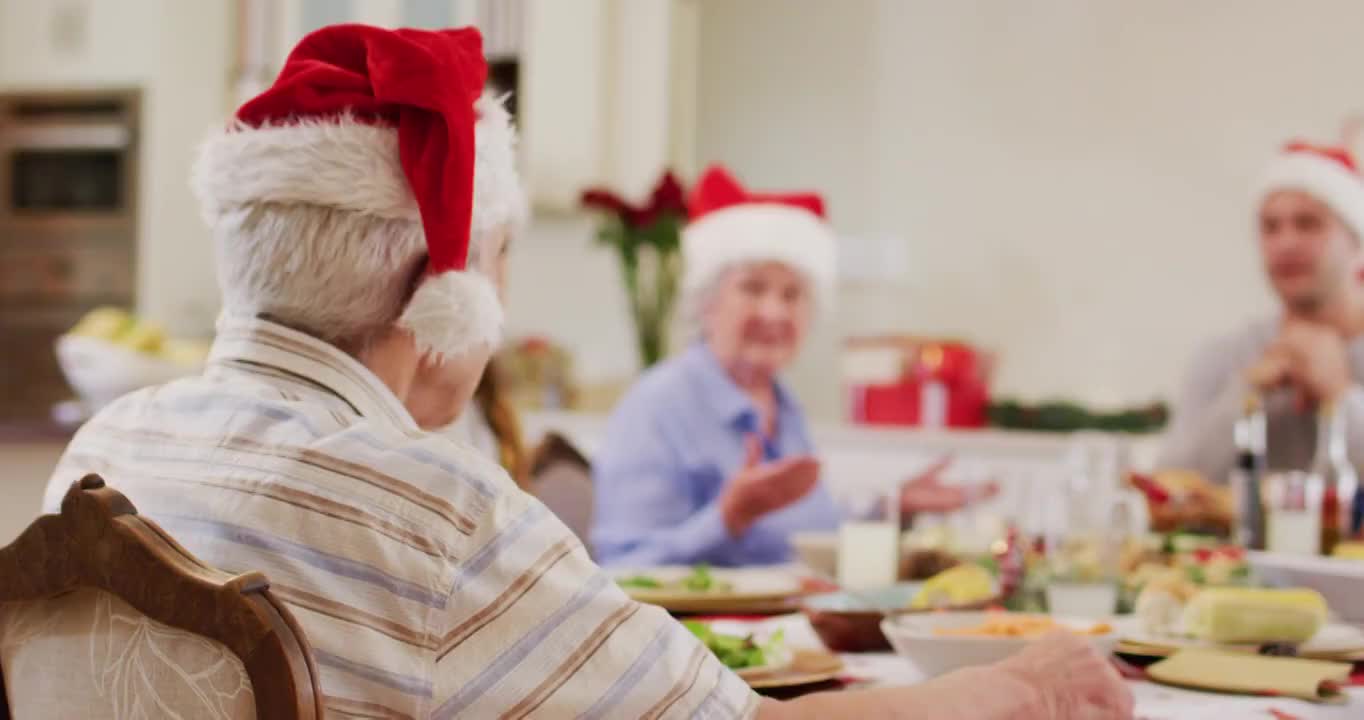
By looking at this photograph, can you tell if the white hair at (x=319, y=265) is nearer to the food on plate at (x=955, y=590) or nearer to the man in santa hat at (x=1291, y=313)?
the food on plate at (x=955, y=590)

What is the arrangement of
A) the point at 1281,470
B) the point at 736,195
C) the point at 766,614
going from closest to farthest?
the point at 766,614 → the point at 1281,470 → the point at 736,195

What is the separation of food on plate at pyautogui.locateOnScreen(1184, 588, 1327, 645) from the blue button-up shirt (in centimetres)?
108

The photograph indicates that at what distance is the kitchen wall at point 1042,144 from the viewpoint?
4.65m

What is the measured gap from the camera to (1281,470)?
9.93ft

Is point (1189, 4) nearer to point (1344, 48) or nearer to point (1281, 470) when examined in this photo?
point (1344, 48)

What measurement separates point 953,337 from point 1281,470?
1.96 metres

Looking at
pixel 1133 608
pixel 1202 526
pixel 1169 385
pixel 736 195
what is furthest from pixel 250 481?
pixel 1169 385

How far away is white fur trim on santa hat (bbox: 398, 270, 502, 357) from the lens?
1.09 meters

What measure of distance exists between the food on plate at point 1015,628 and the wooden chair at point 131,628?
2.02 ft

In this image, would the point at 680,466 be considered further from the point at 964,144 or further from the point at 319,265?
the point at 964,144

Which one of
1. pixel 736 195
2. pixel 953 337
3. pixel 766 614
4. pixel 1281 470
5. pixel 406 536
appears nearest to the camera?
pixel 406 536

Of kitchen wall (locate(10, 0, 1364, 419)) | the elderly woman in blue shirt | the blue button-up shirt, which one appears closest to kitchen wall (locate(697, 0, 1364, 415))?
kitchen wall (locate(10, 0, 1364, 419))

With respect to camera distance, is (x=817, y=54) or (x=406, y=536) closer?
(x=406, y=536)

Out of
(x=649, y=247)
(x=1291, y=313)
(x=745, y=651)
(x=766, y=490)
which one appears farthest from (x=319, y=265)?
(x=649, y=247)
